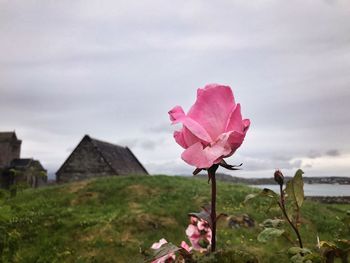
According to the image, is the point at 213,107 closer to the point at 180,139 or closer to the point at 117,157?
the point at 180,139

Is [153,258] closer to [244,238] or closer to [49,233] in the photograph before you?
[244,238]

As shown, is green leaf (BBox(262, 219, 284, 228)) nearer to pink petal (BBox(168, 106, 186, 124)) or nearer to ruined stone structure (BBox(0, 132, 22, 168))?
pink petal (BBox(168, 106, 186, 124))

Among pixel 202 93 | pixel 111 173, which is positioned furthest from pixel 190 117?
pixel 111 173

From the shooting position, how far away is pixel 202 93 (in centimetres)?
108

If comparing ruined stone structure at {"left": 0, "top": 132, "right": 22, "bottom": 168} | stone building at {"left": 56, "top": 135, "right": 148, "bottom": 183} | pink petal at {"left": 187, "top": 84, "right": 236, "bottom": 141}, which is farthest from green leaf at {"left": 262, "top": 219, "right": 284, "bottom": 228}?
ruined stone structure at {"left": 0, "top": 132, "right": 22, "bottom": 168}

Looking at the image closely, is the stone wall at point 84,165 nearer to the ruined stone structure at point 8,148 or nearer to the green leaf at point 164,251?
the ruined stone structure at point 8,148

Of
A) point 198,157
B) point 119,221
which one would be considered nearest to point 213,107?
point 198,157

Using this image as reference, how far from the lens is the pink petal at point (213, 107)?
3.52 feet

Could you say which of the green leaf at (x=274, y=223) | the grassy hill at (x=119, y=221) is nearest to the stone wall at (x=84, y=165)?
the grassy hill at (x=119, y=221)

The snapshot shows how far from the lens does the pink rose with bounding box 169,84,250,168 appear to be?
1.03 metres

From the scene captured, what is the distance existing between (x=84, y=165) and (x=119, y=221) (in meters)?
15.6

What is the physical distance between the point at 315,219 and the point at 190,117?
14790 mm

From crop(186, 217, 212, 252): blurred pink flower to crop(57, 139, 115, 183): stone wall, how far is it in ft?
82.9

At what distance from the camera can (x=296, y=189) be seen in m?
1.37
